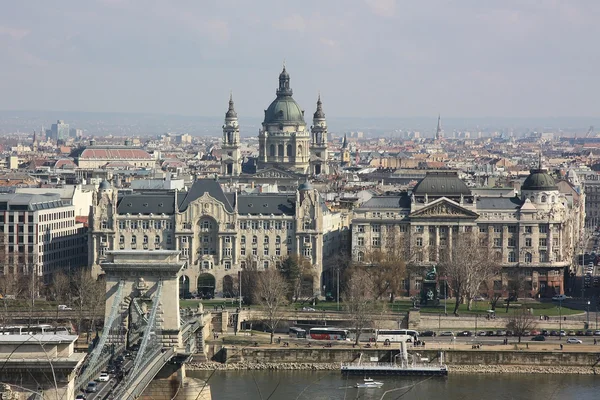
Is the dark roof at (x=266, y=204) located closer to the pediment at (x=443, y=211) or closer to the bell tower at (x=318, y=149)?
the pediment at (x=443, y=211)

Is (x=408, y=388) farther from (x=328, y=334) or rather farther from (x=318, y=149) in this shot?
(x=318, y=149)

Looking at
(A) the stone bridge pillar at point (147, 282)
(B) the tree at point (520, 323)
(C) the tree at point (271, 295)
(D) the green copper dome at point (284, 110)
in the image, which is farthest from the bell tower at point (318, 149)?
(A) the stone bridge pillar at point (147, 282)

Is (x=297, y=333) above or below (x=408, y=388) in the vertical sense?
above

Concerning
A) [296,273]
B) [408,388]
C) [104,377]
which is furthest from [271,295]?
[104,377]

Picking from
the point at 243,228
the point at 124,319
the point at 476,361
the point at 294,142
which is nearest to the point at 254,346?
the point at 476,361

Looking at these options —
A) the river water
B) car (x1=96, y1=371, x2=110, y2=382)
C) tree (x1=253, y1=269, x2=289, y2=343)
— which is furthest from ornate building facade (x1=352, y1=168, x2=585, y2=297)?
car (x1=96, y1=371, x2=110, y2=382)

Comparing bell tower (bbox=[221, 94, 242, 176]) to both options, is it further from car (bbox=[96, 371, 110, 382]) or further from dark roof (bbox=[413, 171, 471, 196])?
car (bbox=[96, 371, 110, 382])

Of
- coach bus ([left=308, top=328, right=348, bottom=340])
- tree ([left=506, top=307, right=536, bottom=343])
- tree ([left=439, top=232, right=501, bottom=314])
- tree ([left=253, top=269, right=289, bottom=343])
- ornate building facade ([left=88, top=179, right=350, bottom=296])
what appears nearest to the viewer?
coach bus ([left=308, top=328, right=348, bottom=340])
